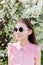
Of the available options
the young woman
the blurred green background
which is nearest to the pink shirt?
the young woman

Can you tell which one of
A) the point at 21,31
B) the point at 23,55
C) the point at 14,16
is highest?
the point at 21,31

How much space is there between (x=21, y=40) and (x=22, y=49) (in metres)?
0.09

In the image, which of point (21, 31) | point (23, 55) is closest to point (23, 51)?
point (23, 55)

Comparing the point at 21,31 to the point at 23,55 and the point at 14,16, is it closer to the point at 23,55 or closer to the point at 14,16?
the point at 23,55

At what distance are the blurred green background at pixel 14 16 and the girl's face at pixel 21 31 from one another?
1.85 m

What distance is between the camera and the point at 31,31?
9.21ft

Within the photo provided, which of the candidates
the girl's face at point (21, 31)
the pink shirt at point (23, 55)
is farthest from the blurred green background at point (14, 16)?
the pink shirt at point (23, 55)

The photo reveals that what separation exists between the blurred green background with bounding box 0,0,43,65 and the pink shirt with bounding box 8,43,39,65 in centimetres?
196

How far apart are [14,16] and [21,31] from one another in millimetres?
2064

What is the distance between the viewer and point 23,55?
271 centimetres

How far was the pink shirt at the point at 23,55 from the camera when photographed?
8.82ft

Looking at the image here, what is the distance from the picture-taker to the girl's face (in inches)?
107

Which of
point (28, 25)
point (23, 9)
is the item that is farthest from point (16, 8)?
point (28, 25)

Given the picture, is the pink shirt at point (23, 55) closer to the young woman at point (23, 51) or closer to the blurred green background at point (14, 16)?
A: the young woman at point (23, 51)
